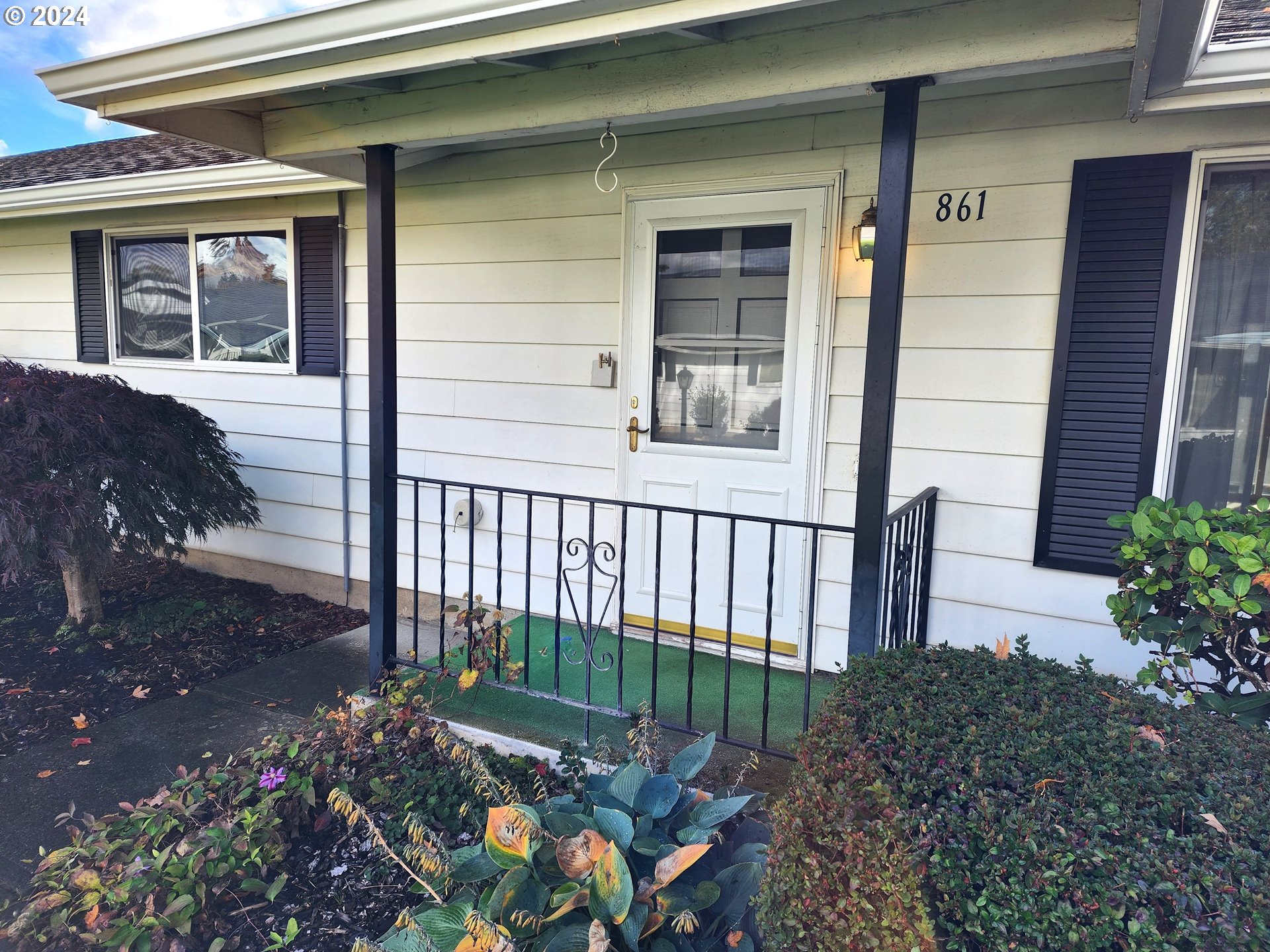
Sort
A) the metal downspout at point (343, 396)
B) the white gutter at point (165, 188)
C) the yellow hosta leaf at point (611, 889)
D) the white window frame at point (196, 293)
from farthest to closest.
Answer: the white window frame at point (196, 293)
the metal downspout at point (343, 396)
the white gutter at point (165, 188)
the yellow hosta leaf at point (611, 889)

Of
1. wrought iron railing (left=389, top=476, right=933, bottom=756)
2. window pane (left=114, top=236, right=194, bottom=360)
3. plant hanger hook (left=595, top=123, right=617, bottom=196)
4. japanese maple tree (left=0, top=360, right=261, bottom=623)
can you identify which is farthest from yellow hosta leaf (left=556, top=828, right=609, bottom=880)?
window pane (left=114, top=236, right=194, bottom=360)

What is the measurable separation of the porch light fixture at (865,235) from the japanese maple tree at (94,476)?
11.0 feet

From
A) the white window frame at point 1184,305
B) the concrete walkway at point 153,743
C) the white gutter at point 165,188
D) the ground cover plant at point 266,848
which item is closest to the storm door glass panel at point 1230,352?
the white window frame at point 1184,305

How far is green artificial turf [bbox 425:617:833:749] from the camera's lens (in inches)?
108

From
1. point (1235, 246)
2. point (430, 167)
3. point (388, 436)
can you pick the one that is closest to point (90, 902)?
point (388, 436)

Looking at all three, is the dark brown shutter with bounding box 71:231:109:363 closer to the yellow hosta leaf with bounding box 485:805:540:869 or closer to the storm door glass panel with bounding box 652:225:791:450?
the storm door glass panel with bounding box 652:225:791:450

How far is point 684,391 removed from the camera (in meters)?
3.41

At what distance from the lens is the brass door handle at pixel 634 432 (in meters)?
3.48

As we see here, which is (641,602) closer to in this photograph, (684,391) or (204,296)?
(684,391)

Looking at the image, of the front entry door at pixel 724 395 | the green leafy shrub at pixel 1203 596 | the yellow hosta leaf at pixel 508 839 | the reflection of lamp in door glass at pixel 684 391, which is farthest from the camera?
the reflection of lamp in door glass at pixel 684 391

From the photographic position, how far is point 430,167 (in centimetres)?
387

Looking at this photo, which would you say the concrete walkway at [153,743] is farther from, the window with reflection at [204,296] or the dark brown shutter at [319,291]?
the window with reflection at [204,296]

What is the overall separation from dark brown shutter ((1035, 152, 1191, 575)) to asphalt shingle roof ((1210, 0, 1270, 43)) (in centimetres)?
36

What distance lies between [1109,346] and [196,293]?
4.92m
